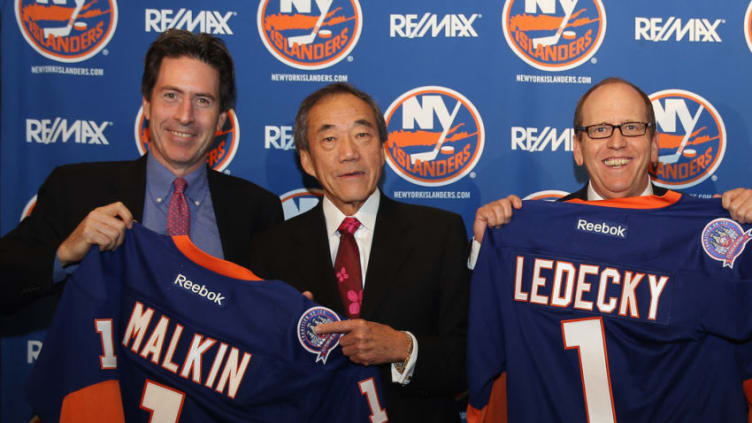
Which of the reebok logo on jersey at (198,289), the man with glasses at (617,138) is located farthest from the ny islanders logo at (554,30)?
the reebok logo on jersey at (198,289)

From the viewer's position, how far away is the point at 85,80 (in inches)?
116

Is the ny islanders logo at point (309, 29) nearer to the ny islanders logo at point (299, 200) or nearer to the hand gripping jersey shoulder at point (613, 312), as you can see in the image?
the ny islanders logo at point (299, 200)

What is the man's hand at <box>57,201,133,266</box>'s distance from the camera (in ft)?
5.92

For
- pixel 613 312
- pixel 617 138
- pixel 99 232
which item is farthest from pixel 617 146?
pixel 99 232

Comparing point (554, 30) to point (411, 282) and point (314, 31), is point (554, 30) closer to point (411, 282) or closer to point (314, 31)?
point (314, 31)

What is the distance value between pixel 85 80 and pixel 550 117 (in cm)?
232

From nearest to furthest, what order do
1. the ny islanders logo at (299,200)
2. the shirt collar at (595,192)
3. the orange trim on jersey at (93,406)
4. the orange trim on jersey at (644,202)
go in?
the orange trim on jersey at (93,406), the orange trim on jersey at (644,202), the shirt collar at (595,192), the ny islanders logo at (299,200)

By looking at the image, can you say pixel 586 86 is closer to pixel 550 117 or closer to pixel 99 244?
pixel 550 117

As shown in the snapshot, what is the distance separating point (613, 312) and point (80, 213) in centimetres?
189

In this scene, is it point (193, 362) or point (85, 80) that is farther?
point (85, 80)

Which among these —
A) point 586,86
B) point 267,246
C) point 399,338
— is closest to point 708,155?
point 586,86

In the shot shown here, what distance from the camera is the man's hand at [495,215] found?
78.0 inches

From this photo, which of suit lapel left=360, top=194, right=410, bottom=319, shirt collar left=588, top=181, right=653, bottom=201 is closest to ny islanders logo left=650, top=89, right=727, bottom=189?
shirt collar left=588, top=181, right=653, bottom=201

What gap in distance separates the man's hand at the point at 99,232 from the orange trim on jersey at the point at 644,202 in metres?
1.52
